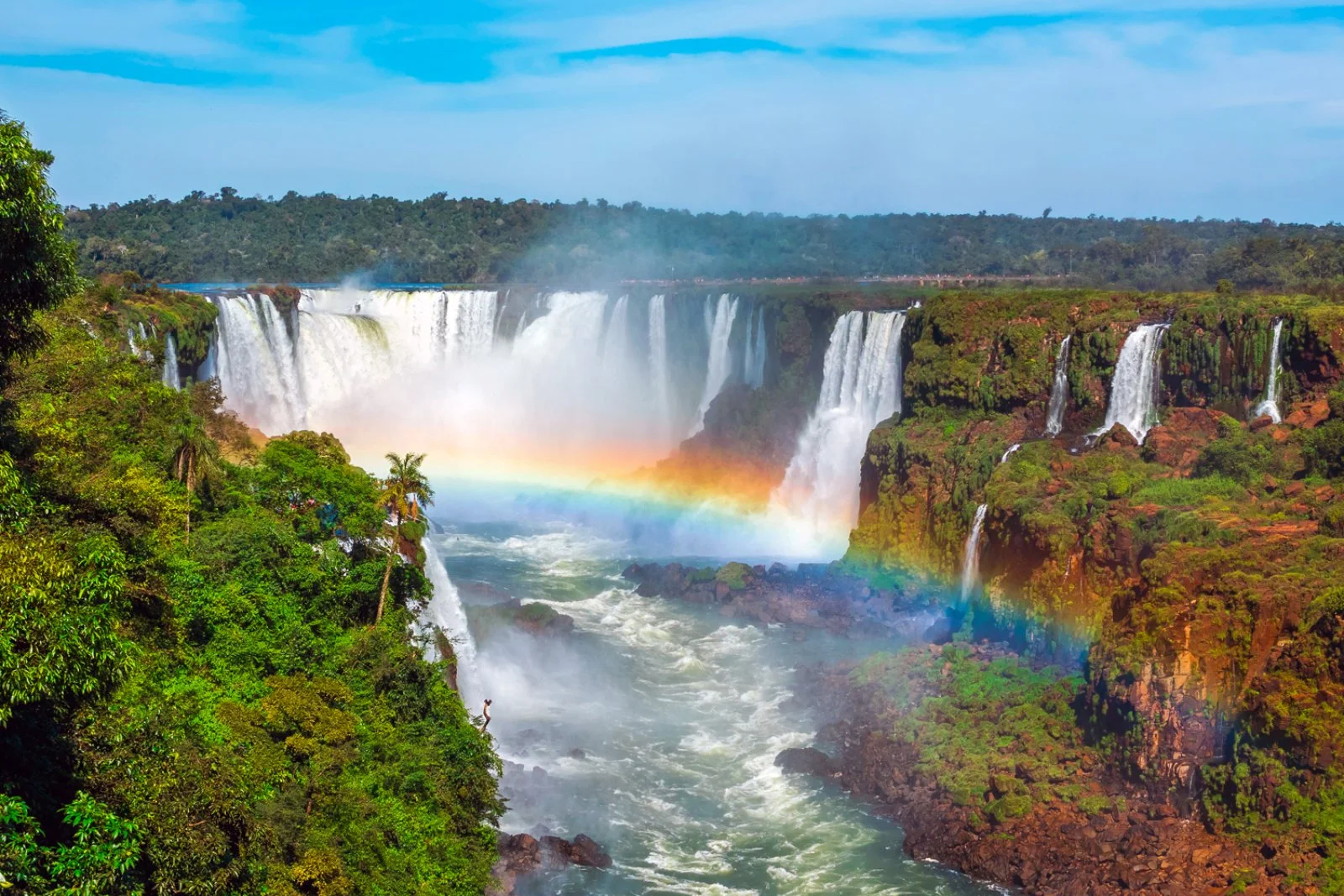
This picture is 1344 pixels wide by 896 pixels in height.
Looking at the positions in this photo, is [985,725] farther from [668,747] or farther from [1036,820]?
[668,747]

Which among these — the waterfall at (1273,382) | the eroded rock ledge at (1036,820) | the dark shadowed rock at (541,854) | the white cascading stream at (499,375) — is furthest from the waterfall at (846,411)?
the dark shadowed rock at (541,854)

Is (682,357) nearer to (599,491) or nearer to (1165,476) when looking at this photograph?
(599,491)

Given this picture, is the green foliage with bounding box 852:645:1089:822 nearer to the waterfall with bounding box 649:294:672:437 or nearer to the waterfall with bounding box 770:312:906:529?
the waterfall with bounding box 770:312:906:529

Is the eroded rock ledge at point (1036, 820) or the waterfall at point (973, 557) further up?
the waterfall at point (973, 557)

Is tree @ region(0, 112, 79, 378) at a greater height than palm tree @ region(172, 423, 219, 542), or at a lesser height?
greater

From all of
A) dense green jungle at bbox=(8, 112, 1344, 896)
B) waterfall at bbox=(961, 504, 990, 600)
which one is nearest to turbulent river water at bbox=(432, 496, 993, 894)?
dense green jungle at bbox=(8, 112, 1344, 896)

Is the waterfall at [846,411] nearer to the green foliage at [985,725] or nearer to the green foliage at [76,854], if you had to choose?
the green foliage at [985,725]

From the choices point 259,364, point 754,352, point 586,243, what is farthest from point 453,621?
point 586,243
